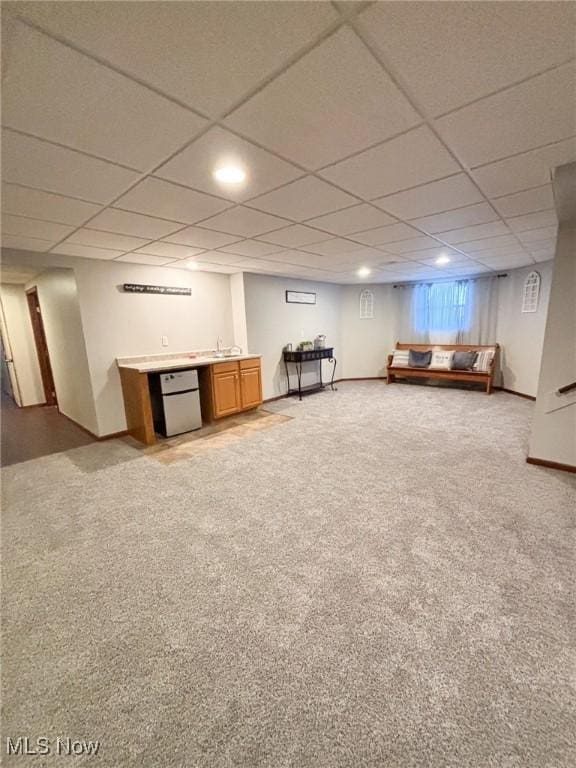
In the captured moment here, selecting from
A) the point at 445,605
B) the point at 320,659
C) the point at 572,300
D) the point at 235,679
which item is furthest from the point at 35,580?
the point at 572,300

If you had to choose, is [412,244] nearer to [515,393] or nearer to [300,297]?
[300,297]

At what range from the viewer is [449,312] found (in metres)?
6.64

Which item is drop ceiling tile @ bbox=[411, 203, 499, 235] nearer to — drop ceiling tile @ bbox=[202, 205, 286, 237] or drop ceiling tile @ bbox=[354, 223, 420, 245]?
drop ceiling tile @ bbox=[354, 223, 420, 245]

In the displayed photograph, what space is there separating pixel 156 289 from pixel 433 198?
366 cm

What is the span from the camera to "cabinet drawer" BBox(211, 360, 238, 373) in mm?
4469

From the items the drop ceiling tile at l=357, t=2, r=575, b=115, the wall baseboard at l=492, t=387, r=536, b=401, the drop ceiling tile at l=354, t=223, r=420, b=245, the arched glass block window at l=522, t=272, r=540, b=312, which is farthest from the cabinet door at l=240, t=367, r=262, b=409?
the arched glass block window at l=522, t=272, r=540, b=312

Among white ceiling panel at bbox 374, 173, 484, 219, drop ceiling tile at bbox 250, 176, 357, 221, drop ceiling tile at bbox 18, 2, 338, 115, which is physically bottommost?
white ceiling panel at bbox 374, 173, 484, 219

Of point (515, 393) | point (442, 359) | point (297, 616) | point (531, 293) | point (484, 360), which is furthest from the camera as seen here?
point (442, 359)

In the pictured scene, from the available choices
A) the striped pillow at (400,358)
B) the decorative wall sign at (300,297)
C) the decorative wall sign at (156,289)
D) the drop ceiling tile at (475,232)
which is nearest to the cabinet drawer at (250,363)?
the decorative wall sign at (156,289)

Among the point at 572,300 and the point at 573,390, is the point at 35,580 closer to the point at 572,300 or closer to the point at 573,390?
the point at 573,390

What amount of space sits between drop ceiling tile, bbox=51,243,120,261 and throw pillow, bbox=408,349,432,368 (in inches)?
229

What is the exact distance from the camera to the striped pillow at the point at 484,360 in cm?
592

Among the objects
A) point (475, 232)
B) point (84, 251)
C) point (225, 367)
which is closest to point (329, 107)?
point (475, 232)

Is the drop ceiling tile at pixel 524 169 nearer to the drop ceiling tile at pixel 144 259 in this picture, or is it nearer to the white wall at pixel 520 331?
the drop ceiling tile at pixel 144 259
